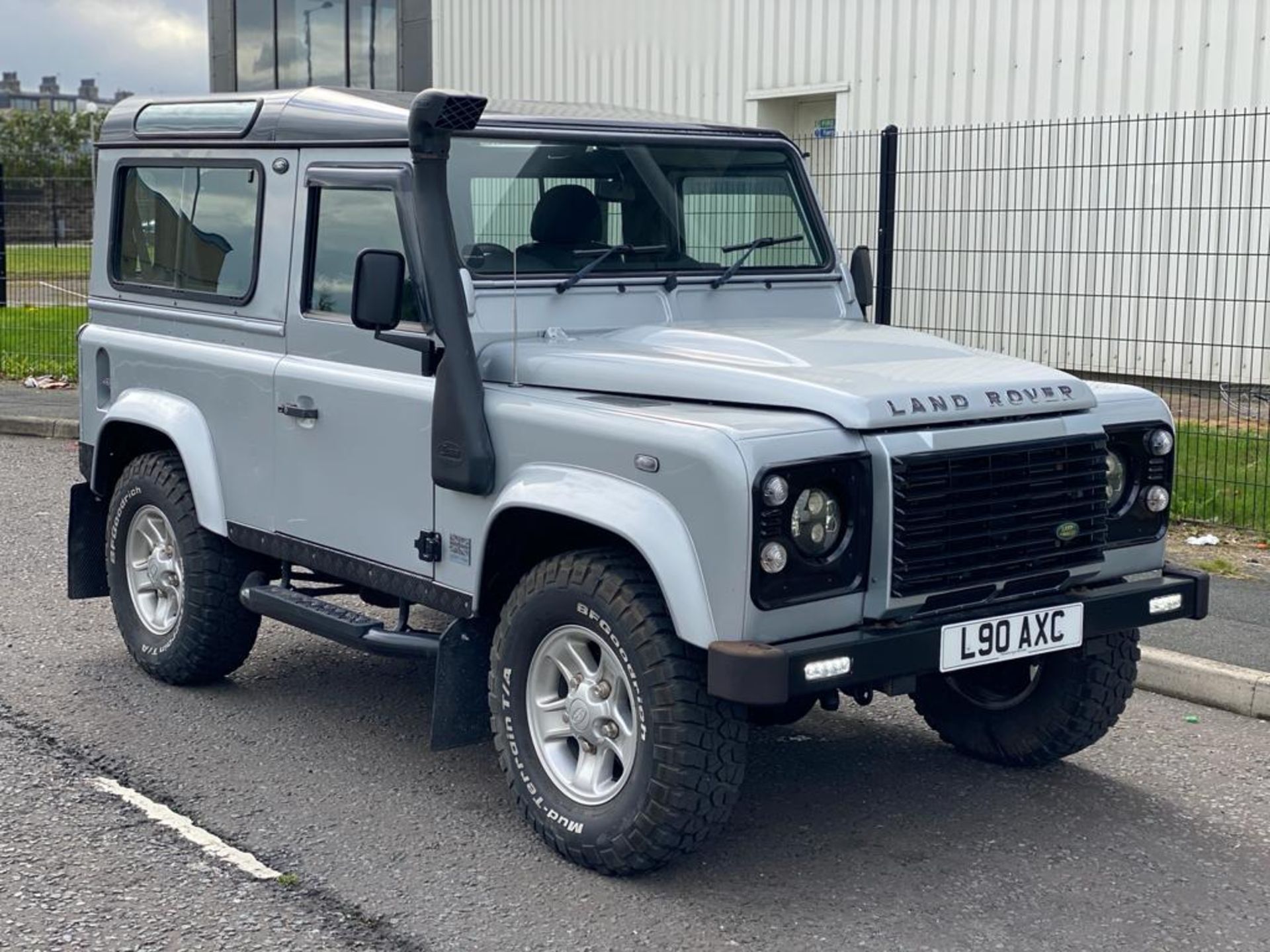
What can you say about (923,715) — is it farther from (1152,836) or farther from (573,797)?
(573,797)

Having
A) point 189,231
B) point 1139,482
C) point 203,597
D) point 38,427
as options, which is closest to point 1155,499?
point 1139,482

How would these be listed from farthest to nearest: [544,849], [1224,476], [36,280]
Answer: [36,280] → [1224,476] → [544,849]

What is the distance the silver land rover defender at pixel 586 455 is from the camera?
4.36 m

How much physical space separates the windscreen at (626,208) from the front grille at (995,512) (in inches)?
59.9

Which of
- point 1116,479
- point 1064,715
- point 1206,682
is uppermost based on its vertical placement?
point 1116,479

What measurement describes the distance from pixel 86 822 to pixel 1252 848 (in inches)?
133

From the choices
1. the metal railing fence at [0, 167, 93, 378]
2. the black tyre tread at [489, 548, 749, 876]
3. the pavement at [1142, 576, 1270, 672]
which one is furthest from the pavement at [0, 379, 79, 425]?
the black tyre tread at [489, 548, 749, 876]

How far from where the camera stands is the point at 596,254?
219 inches

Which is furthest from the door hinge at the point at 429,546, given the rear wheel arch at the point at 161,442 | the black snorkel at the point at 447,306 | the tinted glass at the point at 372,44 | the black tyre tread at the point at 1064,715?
the tinted glass at the point at 372,44

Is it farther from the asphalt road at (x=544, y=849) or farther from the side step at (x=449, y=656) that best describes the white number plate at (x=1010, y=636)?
the side step at (x=449, y=656)

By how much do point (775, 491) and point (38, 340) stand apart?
1506 cm

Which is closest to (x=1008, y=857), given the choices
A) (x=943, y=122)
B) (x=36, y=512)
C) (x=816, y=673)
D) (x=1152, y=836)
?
(x=1152, y=836)

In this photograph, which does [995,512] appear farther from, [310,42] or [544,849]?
[310,42]

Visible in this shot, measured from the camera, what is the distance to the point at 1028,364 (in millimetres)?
5121
